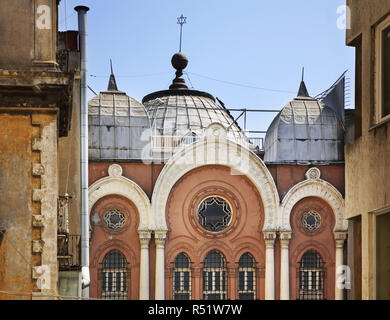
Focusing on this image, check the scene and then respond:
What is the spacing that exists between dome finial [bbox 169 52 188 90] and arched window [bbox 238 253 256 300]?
15087 mm

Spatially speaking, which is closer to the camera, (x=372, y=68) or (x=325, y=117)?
(x=372, y=68)

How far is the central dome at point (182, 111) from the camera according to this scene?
147 feet

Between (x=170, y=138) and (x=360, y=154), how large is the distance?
28652 millimetres

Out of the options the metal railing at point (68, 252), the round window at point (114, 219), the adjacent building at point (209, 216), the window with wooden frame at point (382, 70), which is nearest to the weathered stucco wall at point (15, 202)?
the metal railing at point (68, 252)

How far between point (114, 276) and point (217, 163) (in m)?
6.58

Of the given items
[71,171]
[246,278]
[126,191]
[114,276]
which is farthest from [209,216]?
[71,171]

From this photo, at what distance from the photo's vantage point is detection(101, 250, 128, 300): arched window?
3653 cm

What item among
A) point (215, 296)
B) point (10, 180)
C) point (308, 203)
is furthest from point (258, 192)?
point (10, 180)

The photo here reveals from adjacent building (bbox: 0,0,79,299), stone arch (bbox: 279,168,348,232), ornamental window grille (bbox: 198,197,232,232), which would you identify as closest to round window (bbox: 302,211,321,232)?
stone arch (bbox: 279,168,348,232)

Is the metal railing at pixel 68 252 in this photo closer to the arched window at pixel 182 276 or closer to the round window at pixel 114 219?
the round window at pixel 114 219

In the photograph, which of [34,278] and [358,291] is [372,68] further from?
[34,278]

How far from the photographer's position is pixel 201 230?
37312mm

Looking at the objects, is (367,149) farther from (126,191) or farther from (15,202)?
(126,191)

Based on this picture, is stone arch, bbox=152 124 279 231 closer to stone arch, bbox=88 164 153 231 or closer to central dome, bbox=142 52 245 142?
stone arch, bbox=88 164 153 231
